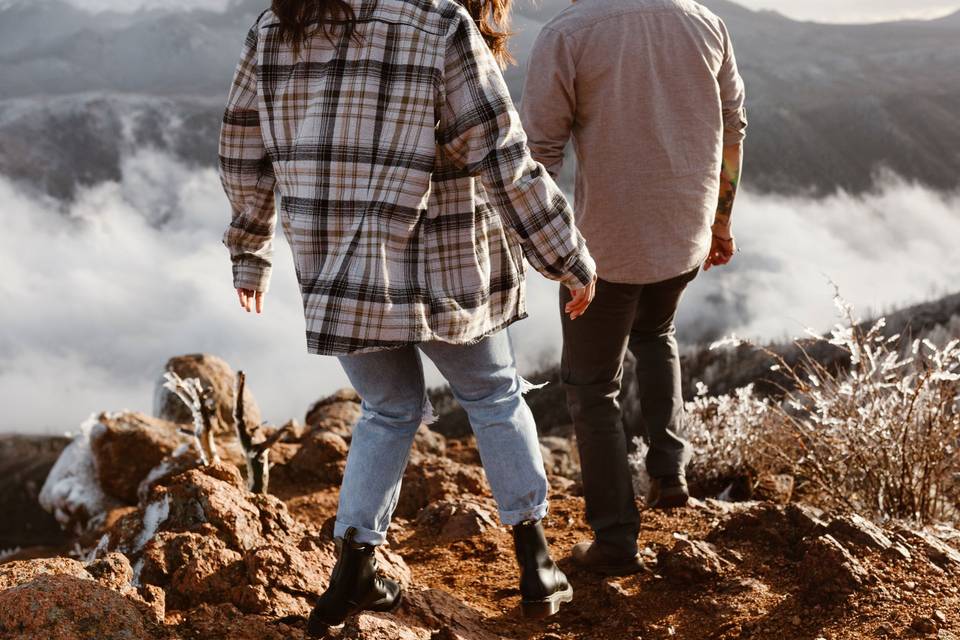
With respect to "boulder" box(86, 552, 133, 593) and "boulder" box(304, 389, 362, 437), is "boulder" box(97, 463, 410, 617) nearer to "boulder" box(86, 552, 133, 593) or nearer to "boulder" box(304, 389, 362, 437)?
"boulder" box(86, 552, 133, 593)

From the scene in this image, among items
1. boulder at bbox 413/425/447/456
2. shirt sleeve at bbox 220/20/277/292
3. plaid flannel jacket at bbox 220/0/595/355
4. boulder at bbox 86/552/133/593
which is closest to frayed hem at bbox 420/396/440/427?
plaid flannel jacket at bbox 220/0/595/355

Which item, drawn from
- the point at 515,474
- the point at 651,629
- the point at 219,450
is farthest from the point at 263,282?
the point at 219,450

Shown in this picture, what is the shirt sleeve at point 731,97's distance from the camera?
2521mm

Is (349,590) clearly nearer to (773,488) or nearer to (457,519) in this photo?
(457,519)

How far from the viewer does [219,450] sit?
19.5 feet

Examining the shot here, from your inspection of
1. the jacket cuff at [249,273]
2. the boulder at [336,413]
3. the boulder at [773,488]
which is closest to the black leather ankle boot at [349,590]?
the jacket cuff at [249,273]

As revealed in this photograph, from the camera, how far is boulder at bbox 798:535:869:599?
7.28ft

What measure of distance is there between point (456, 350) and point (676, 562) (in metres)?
0.93

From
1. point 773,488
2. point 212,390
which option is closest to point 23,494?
point 212,390

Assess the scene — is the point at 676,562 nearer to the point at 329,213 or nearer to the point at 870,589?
the point at 870,589

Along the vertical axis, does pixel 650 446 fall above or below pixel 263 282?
below

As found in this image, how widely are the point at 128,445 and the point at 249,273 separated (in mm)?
5183

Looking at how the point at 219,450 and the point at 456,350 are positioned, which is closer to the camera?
the point at 456,350

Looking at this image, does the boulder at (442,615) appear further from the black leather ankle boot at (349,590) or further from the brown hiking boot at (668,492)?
the brown hiking boot at (668,492)
